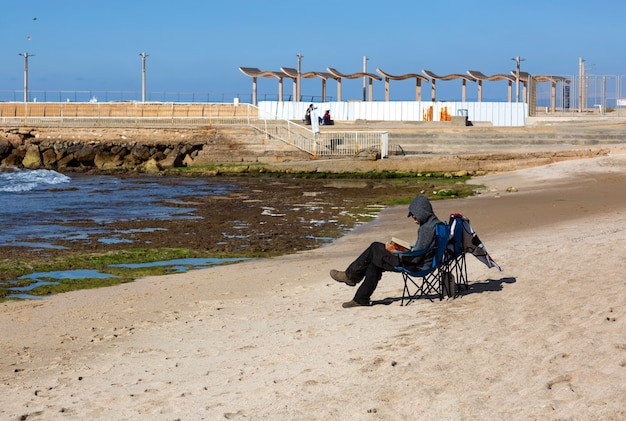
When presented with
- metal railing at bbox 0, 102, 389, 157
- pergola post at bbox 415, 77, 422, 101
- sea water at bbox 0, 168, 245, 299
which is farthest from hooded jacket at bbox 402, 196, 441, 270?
pergola post at bbox 415, 77, 422, 101

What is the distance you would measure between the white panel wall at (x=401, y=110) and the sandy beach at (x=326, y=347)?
32.5 m

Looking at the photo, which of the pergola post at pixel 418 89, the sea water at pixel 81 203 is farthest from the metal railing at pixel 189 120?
the pergola post at pixel 418 89

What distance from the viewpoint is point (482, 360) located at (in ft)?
19.5

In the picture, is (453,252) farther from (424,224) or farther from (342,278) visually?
(342,278)

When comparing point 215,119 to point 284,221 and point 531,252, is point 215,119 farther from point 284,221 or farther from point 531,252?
point 531,252

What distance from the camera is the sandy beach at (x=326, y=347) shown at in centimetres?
530

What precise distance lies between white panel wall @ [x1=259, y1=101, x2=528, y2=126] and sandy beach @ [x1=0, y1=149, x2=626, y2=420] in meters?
32.5

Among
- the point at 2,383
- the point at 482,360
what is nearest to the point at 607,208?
the point at 482,360

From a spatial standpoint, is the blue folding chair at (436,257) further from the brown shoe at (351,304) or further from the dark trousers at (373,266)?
the brown shoe at (351,304)

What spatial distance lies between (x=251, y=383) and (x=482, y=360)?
5.07ft

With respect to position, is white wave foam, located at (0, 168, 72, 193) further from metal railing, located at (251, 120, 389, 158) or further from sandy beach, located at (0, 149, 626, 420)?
sandy beach, located at (0, 149, 626, 420)

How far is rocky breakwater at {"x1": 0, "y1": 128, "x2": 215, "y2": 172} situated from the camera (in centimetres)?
4144

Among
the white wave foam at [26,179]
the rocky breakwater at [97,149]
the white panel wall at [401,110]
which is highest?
the white panel wall at [401,110]

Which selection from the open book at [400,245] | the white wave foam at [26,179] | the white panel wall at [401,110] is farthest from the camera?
the white panel wall at [401,110]
